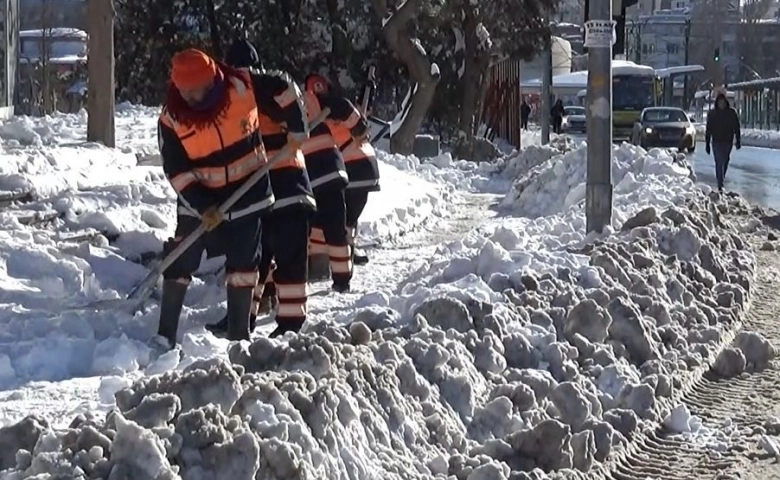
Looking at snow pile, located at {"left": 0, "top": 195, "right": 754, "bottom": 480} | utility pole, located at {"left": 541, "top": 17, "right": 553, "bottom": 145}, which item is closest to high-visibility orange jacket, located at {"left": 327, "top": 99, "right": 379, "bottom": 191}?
snow pile, located at {"left": 0, "top": 195, "right": 754, "bottom": 480}

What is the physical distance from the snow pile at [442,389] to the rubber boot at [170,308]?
1.35m

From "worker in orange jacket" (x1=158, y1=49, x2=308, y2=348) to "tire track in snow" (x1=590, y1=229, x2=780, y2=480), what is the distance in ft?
7.84

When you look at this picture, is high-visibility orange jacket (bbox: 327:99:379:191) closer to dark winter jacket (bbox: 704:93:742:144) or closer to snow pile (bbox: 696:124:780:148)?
dark winter jacket (bbox: 704:93:742:144)

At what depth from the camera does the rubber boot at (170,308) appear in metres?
8.11

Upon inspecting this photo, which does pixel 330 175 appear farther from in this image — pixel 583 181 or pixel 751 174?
pixel 751 174

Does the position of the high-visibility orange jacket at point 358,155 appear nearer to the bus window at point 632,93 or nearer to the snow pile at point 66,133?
the snow pile at point 66,133

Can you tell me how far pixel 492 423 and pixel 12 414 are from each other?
222cm

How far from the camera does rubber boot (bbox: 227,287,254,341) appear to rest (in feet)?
25.5

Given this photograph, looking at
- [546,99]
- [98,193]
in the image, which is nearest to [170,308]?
[98,193]

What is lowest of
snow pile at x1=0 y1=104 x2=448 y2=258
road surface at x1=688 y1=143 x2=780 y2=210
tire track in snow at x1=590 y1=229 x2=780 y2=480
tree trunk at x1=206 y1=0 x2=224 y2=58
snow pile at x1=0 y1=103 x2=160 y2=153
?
tire track in snow at x1=590 y1=229 x2=780 y2=480

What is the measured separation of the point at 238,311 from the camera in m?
7.78

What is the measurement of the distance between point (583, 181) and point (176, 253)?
36.3 feet

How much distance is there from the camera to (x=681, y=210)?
1193 centimetres

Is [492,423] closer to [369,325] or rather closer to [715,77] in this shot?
[369,325]
